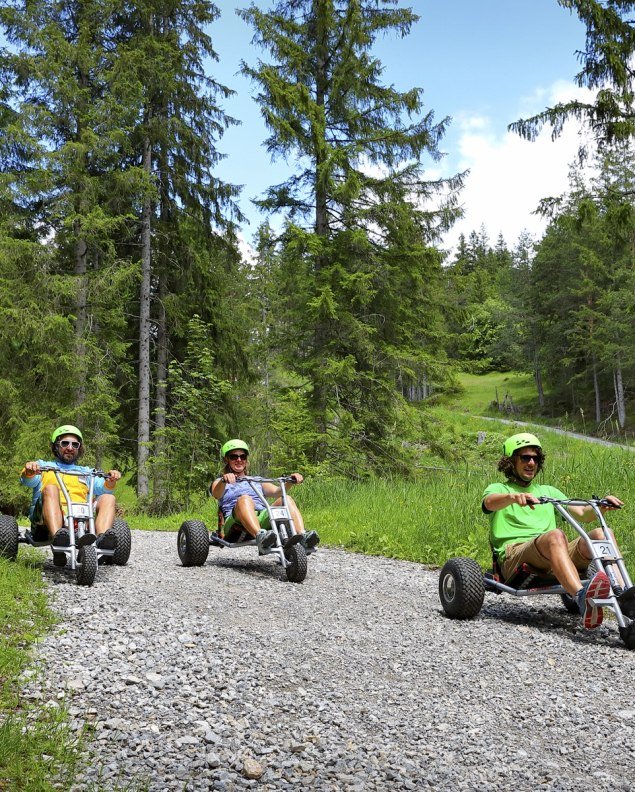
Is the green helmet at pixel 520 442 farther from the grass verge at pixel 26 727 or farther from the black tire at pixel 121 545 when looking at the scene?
the black tire at pixel 121 545

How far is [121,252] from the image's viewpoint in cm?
1730

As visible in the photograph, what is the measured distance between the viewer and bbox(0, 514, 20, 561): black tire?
20.5 ft

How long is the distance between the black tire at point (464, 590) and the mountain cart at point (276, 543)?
64.7 inches

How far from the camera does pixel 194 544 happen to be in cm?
684

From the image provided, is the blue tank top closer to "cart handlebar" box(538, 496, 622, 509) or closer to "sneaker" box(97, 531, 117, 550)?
"sneaker" box(97, 531, 117, 550)

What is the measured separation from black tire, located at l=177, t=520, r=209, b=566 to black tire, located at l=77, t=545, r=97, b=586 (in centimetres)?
135

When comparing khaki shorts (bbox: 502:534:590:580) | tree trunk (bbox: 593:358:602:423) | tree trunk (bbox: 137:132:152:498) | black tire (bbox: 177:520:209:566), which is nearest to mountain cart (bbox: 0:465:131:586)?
black tire (bbox: 177:520:209:566)

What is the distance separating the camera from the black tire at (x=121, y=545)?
6611mm

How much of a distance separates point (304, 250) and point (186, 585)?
30.1 ft

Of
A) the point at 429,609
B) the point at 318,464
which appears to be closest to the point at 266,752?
the point at 429,609

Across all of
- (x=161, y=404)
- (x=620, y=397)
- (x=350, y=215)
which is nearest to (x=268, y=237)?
(x=350, y=215)

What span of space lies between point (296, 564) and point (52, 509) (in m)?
2.30

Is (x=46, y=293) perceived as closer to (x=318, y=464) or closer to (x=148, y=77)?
(x=148, y=77)

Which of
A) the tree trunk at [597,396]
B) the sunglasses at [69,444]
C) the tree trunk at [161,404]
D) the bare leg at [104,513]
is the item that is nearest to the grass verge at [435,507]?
the tree trunk at [161,404]
